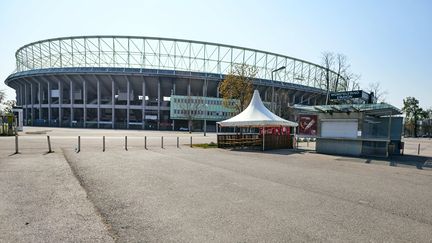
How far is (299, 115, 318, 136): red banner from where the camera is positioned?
2440cm

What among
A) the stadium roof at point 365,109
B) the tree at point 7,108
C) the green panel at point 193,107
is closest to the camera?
the stadium roof at point 365,109

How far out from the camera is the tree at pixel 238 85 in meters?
25.7

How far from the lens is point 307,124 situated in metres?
24.8

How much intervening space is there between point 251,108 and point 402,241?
17.9 metres

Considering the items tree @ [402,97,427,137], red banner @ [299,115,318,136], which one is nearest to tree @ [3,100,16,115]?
red banner @ [299,115,318,136]

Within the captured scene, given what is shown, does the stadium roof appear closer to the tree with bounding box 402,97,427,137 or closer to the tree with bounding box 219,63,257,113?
the tree with bounding box 219,63,257,113

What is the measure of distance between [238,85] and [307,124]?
24.9 ft

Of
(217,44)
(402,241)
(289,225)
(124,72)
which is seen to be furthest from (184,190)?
(217,44)

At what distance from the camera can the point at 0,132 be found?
103 ft

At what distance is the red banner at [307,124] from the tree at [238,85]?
587cm

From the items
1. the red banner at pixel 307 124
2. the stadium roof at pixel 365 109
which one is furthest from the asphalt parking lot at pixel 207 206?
the red banner at pixel 307 124

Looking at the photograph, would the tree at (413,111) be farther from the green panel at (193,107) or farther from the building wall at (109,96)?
the green panel at (193,107)

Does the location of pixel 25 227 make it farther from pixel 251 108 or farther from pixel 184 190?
pixel 251 108

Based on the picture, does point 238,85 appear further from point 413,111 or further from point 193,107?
point 413,111
